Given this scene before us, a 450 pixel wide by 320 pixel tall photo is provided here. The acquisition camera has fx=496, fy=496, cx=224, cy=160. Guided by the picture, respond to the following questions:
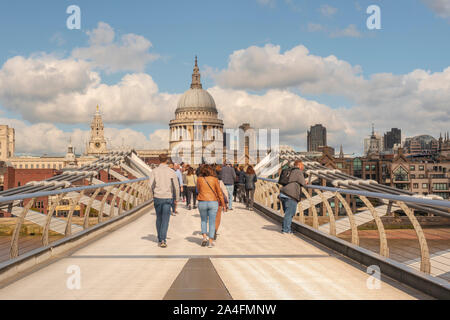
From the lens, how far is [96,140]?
644 ft

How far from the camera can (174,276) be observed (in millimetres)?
6551

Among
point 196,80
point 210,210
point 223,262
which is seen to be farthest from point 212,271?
point 196,80

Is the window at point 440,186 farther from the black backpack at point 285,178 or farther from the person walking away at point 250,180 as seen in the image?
the black backpack at point 285,178

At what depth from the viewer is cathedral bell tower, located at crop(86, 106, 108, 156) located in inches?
7726

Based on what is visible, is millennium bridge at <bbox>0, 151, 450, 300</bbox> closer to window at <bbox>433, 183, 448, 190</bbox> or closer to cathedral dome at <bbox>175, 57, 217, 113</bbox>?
window at <bbox>433, 183, 448, 190</bbox>

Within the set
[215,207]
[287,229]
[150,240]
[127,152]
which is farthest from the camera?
[127,152]

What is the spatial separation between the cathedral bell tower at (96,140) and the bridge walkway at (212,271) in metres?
192

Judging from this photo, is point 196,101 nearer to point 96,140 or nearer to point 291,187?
point 96,140

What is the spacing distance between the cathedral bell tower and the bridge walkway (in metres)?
192

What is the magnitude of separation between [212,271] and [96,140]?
196279mm
